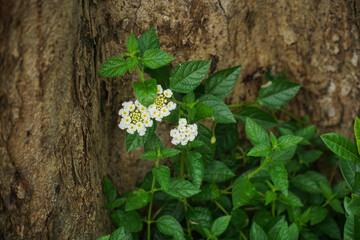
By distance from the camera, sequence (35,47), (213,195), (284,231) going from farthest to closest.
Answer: (213,195), (284,231), (35,47)

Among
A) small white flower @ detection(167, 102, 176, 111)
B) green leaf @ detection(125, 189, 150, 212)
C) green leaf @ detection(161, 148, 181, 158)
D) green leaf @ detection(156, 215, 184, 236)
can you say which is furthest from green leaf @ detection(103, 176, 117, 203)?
small white flower @ detection(167, 102, 176, 111)

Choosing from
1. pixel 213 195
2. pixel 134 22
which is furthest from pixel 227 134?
pixel 134 22

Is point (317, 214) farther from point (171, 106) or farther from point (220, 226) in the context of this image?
point (171, 106)

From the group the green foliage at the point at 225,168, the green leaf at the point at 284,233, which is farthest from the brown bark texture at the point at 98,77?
the green leaf at the point at 284,233

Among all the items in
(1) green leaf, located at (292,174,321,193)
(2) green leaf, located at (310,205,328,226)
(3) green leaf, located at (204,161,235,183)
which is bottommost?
(2) green leaf, located at (310,205,328,226)

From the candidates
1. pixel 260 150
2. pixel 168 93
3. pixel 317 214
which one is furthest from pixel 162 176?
pixel 317 214

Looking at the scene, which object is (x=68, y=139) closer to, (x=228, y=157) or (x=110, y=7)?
(x=110, y=7)

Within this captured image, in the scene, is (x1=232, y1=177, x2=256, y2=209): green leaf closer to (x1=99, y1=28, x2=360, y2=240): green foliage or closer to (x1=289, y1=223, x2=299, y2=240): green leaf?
(x1=99, y1=28, x2=360, y2=240): green foliage
